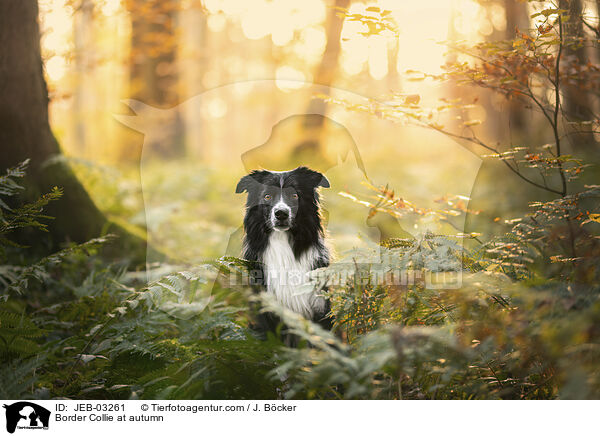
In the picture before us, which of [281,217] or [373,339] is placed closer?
[373,339]

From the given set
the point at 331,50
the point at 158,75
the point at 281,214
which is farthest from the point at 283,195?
the point at 158,75

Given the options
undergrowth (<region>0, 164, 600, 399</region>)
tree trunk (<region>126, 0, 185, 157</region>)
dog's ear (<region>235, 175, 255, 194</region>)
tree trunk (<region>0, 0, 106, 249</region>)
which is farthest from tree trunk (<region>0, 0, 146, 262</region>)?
tree trunk (<region>126, 0, 185, 157</region>)

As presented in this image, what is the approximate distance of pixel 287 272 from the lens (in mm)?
3273

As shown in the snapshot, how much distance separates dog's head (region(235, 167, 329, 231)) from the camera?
324cm

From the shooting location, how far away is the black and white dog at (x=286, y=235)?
10.6ft

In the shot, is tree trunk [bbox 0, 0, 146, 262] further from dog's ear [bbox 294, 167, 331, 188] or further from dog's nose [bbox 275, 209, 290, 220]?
dog's ear [bbox 294, 167, 331, 188]

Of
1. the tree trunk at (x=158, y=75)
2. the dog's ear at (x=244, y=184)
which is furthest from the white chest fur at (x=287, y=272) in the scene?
the tree trunk at (x=158, y=75)
